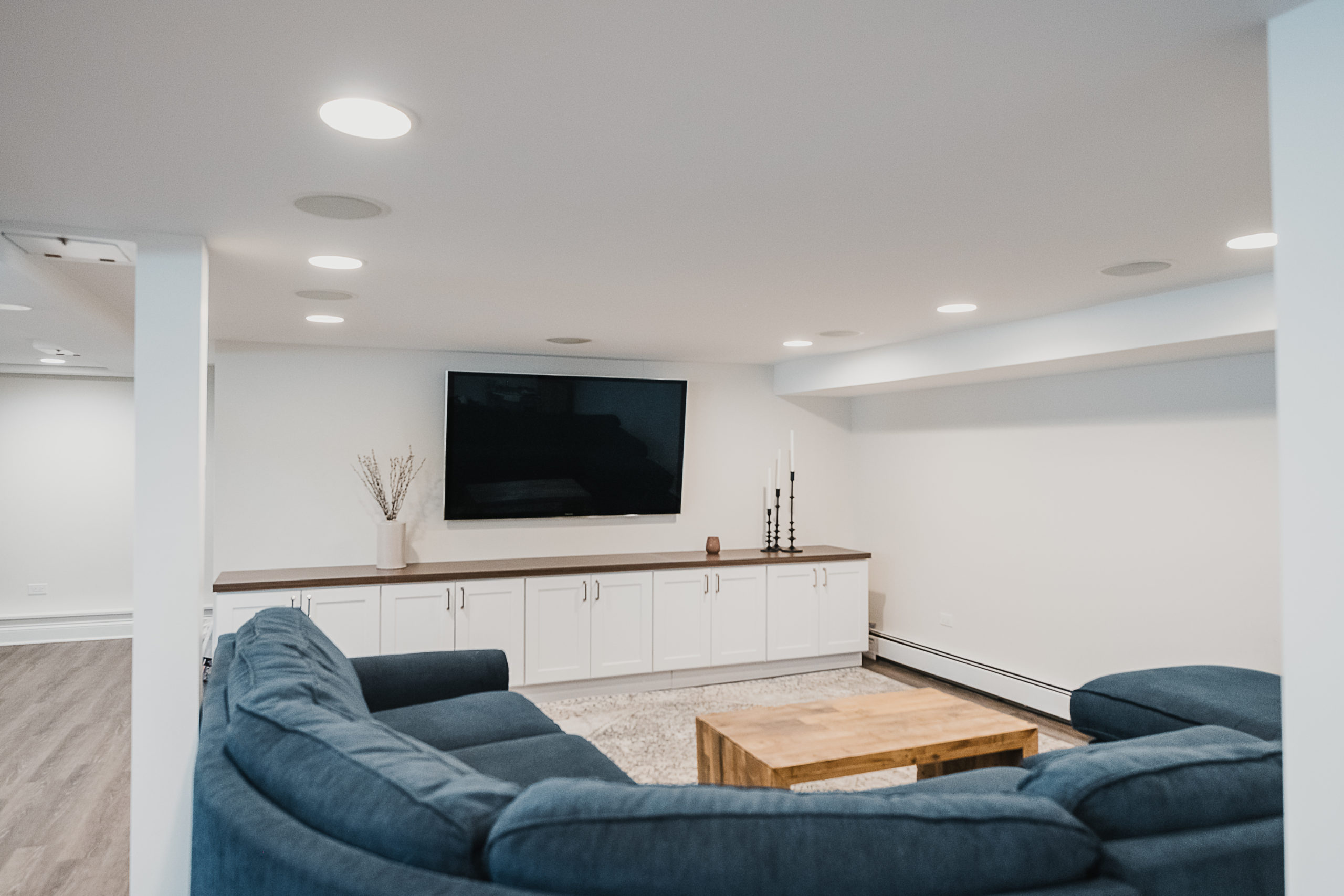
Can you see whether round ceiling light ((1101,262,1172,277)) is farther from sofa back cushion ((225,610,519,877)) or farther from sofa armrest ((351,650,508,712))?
sofa armrest ((351,650,508,712))

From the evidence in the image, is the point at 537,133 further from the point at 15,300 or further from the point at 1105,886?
the point at 15,300

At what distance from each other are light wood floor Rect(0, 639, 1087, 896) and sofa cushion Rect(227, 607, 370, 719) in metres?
0.98

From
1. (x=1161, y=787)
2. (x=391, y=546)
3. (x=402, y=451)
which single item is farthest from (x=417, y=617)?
(x=1161, y=787)

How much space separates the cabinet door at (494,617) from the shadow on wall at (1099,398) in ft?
9.62

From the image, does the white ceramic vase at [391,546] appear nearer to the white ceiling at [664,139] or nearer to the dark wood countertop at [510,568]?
the dark wood countertop at [510,568]

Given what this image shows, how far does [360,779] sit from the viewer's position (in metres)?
1.45

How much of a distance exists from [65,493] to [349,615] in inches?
145

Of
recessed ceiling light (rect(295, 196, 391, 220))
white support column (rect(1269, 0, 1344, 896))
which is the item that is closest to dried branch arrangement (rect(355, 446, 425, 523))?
recessed ceiling light (rect(295, 196, 391, 220))

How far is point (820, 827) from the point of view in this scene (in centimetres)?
126

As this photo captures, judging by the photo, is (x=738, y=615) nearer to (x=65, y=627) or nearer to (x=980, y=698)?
(x=980, y=698)

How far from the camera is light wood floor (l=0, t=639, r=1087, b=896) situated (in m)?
2.96

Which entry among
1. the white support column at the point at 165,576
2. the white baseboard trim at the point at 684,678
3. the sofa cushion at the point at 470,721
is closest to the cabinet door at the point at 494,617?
the white baseboard trim at the point at 684,678

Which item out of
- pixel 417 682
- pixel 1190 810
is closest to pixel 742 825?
pixel 1190 810

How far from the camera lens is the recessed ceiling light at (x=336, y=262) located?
115 inches
